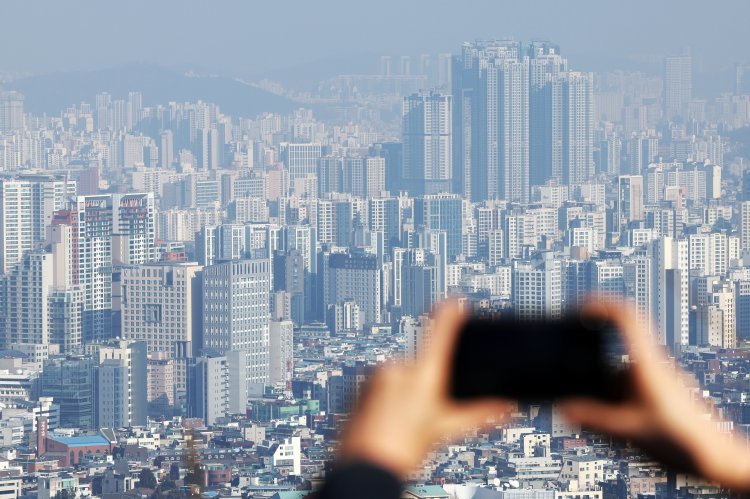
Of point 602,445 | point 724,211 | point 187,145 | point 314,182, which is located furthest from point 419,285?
point 602,445

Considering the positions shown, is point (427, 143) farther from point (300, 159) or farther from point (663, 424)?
point (663, 424)

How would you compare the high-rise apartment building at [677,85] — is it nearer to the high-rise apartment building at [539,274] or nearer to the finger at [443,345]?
the high-rise apartment building at [539,274]

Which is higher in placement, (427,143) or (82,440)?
(427,143)

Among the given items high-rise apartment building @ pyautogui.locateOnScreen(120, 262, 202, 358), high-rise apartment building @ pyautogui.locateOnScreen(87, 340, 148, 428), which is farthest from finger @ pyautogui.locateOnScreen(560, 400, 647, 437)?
high-rise apartment building @ pyautogui.locateOnScreen(120, 262, 202, 358)

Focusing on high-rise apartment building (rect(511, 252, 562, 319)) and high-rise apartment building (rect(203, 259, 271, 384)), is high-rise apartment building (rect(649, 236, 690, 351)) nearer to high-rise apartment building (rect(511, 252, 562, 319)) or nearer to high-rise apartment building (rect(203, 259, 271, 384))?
high-rise apartment building (rect(511, 252, 562, 319))

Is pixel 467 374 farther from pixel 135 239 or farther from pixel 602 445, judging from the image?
pixel 135 239

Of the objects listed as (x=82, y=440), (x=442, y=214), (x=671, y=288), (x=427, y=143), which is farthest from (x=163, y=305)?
(x=427, y=143)

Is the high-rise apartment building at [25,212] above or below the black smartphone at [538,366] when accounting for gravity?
above

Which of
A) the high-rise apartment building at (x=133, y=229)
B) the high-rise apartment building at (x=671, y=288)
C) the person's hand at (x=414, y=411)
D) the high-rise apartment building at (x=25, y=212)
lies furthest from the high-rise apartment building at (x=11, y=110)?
the person's hand at (x=414, y=411)
